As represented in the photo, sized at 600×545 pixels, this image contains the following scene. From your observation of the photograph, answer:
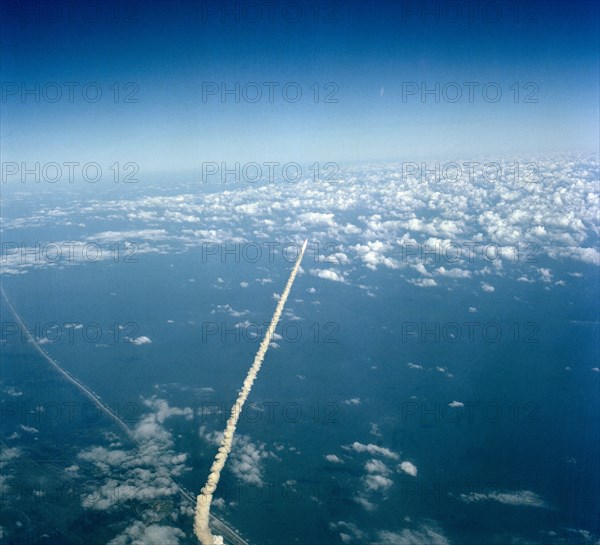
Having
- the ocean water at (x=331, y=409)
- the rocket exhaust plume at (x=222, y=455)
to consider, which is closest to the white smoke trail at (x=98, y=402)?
the ocean water at (x=331, y=409)

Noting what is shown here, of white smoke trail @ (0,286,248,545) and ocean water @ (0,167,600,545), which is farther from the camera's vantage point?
ocean water @ (0,167,600,545)

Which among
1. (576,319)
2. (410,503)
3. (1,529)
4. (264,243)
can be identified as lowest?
(410,503)

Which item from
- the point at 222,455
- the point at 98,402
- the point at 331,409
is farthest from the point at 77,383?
the point at 331,409

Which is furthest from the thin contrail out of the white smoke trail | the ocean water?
the ocean water

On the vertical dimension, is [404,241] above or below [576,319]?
above

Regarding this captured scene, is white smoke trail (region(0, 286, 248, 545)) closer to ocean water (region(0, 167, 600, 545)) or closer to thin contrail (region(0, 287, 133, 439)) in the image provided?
thin contrail (region(0, 287, 133, 439))

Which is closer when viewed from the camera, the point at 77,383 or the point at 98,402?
the point at 98,402

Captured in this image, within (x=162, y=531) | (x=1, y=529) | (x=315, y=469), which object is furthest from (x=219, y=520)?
(x=1, y=529)

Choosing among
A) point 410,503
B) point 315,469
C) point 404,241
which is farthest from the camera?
point 404,241

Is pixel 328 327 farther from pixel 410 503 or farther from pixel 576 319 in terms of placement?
pixel 576 319

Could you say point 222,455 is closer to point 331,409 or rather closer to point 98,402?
point 331,409

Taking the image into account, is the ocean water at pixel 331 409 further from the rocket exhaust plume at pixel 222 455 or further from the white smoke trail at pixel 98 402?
the rocket exhaust plume at pixel 222 455
